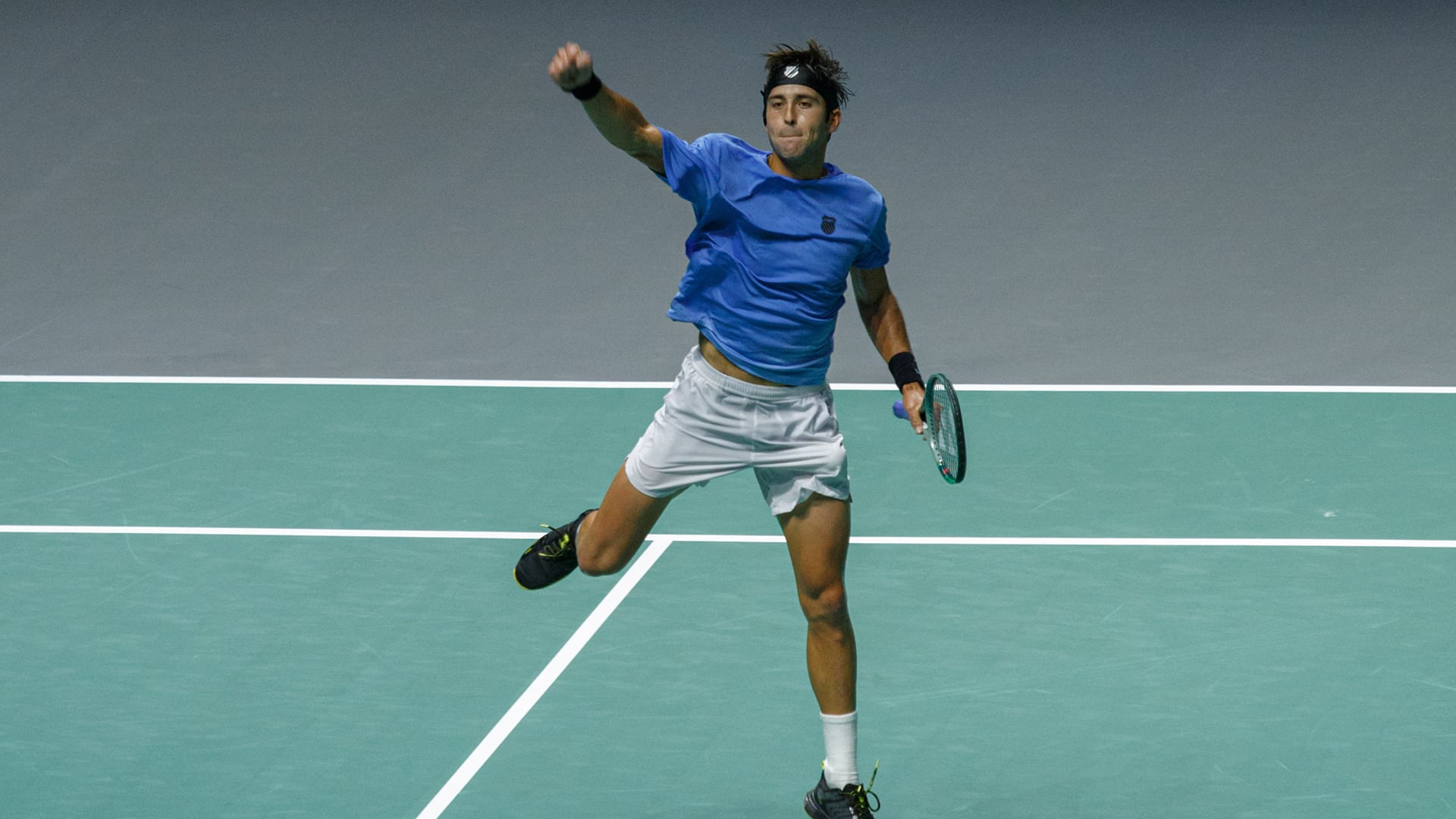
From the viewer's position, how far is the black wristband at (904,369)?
19.3 feet

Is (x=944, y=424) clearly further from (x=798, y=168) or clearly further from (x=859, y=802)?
(x=859, y=802)

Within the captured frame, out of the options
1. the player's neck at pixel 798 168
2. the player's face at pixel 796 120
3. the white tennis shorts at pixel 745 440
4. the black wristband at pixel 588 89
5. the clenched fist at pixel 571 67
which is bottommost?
the white tennis shorts at pixel 745 440

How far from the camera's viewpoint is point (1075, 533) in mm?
8555

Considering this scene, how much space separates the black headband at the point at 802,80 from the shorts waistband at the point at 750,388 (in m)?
0.80

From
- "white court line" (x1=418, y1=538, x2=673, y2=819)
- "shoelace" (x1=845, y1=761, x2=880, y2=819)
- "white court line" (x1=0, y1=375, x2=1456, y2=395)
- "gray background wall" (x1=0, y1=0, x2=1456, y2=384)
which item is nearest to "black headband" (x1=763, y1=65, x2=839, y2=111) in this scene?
"shoelace" (x1=845, y1=761, x2=880, y2=819)

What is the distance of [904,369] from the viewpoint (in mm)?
5902

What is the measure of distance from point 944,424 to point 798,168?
87 cm

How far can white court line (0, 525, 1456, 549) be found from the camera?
27.6ft

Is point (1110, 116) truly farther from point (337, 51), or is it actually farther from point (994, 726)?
point (994, 726)

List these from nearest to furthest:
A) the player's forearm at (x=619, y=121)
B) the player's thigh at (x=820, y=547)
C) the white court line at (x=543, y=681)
→ the player's forearm at (x=619, y=121)
the player's thigh at (x=820, y=547)
the white court line at (x=543, y=681)

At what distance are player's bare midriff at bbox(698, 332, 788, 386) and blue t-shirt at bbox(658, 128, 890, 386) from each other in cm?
3

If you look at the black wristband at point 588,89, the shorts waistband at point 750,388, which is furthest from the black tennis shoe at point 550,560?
the black wristband at point 588,89

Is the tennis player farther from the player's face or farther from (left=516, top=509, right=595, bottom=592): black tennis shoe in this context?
(left=516, top=509, right=595, bottom=592): black tennis shoe

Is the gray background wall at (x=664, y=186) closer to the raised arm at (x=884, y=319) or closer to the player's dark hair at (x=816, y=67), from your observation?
the raised arm at (x=884, y=319)
